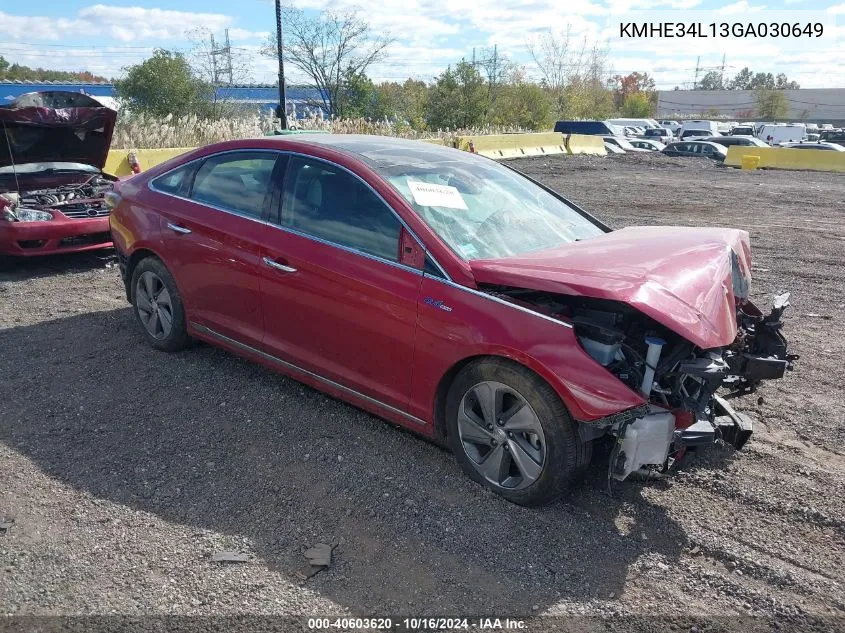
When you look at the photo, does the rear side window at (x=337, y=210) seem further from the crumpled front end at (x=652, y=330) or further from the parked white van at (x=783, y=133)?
the parked white van at (x=783, y=133)

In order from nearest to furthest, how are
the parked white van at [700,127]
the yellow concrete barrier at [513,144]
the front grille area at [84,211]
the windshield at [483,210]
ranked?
1. the windshield at [483,210]
2. the front grille area at [84,211]
3. the yellow concrete barrier at [513,144]
4. the parked white van at [700,127]

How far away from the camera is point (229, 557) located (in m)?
2.98

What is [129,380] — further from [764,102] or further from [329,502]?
[764,102]

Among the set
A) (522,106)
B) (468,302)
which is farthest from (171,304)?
(522,106)

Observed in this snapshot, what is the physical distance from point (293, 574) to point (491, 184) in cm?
263

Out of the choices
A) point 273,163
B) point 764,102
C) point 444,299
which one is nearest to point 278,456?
point 444,299

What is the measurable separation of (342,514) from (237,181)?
242 centimetres

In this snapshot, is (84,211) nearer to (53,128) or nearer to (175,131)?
(53,128)

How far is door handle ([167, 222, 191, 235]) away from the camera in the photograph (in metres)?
4.74

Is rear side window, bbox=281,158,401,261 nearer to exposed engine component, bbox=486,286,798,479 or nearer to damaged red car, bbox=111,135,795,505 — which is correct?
damaged red car, bbox=111,135,795,505

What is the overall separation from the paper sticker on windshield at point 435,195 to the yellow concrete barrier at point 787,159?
2350cm

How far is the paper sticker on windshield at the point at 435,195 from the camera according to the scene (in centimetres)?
381

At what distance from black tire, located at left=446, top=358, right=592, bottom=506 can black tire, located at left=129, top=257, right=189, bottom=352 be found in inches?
101

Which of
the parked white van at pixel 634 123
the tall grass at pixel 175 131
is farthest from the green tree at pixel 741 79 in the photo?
the tall grass at pixel 175 131
